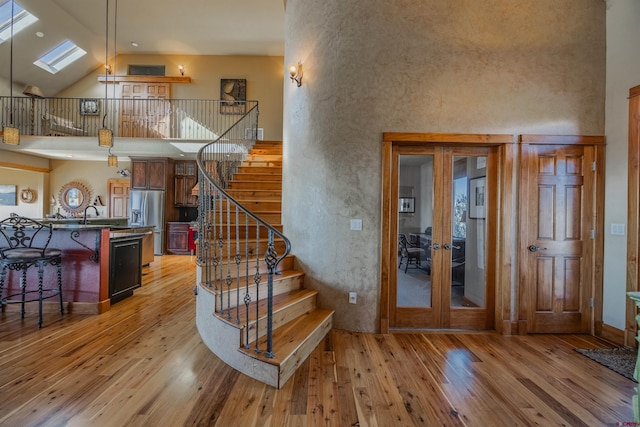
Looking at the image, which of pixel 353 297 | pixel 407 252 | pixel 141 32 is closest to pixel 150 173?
pixel 141 32

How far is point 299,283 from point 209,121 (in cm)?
735

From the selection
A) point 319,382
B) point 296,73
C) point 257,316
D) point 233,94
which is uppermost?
point 233,94

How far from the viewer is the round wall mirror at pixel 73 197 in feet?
31.2

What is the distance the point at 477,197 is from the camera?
3.41 m

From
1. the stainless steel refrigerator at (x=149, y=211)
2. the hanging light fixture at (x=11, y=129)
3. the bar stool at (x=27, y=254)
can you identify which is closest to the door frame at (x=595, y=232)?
the bar stool at (x=27, y=254)

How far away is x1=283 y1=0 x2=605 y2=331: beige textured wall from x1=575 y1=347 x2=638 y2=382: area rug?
2.05 m

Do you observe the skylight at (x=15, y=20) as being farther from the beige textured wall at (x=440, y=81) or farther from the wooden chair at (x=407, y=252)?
the wooden chair at (x=407, y=252)

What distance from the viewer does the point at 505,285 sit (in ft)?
10.7

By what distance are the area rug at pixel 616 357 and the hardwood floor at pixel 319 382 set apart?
11 cm

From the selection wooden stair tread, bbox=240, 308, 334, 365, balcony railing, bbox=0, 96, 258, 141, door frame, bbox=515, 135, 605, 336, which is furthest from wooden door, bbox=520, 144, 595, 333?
balcony railing, bbox=0, 96, 258, 141

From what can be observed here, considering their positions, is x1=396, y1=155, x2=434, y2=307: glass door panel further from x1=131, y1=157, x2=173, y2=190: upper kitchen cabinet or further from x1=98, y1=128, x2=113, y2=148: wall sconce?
x1=131, y1=157, x2=173, y2=190: upper kitchen cabinet

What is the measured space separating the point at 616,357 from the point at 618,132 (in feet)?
7.62

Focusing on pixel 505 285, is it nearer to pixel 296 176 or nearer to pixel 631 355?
pixel 631 355

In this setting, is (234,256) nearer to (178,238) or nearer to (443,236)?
(443,236)
